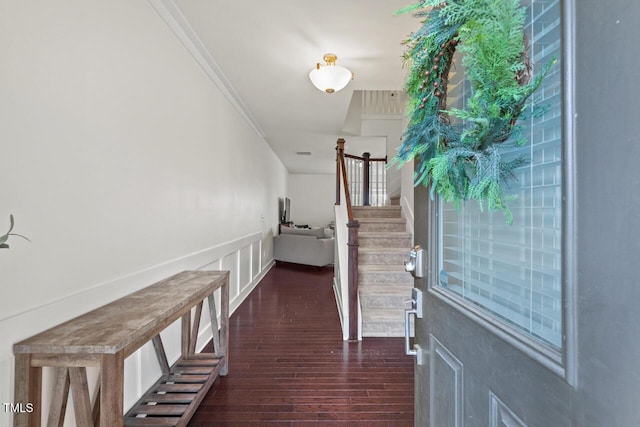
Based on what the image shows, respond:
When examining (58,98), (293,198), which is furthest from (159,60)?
(293,198)

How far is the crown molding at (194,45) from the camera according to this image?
6.37 ft

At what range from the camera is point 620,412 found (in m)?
0.43

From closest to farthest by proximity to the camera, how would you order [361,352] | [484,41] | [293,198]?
[484,41] < [361,352] < [293,198]

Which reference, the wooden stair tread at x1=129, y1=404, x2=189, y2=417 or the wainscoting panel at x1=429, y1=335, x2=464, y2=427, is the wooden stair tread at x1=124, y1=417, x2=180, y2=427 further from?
the wainscoting panel at x1=429, y1=335, x2=464, y2=427

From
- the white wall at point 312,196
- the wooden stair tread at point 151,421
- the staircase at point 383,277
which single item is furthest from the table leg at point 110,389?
the white wall at point 312,196

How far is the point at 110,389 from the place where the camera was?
0.99 m

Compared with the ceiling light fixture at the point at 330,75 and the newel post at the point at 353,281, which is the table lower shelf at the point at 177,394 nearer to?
the newel post at the point at 353,281

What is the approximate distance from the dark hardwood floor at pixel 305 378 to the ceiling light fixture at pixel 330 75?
2335mm

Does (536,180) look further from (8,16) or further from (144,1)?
(144,1)

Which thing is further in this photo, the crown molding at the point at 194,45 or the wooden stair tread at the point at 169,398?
the crown molding at the point at 194,45

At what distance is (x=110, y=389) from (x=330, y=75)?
2.45 m

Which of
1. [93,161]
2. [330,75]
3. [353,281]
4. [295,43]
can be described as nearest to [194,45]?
[295,43]

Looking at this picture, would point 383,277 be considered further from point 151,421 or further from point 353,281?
point 151,421

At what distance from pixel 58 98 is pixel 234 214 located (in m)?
2.49
